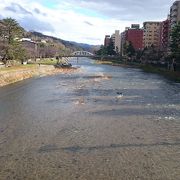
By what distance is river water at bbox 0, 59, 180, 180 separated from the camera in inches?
448

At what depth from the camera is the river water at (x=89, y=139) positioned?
11.4 metres

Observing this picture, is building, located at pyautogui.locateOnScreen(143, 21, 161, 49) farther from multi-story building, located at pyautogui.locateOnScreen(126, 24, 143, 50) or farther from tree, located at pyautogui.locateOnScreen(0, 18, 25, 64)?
tree, located at pyautogui.locateOnScreen(0, 18, 25, 64)

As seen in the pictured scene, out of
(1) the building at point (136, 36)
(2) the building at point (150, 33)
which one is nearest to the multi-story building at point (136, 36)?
(1) the building at point (136, 36)

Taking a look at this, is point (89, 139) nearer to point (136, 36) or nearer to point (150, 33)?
point (150, 33)

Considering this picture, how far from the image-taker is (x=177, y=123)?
59.7 feet

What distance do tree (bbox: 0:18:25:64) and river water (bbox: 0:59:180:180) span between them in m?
24.4

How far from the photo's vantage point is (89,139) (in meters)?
14.9

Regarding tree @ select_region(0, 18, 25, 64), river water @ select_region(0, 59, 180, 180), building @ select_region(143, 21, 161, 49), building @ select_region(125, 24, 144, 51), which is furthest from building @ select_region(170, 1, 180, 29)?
river water @ select_region(0, 59, 180, 180)

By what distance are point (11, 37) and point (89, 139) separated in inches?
1497

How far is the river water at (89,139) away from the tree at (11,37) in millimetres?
24412

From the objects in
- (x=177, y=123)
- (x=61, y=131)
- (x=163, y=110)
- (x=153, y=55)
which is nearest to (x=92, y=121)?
(x=61, y=131)

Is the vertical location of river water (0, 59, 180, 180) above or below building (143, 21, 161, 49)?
below

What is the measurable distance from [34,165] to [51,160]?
66 cm

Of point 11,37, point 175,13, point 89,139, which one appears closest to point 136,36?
point 175,13
